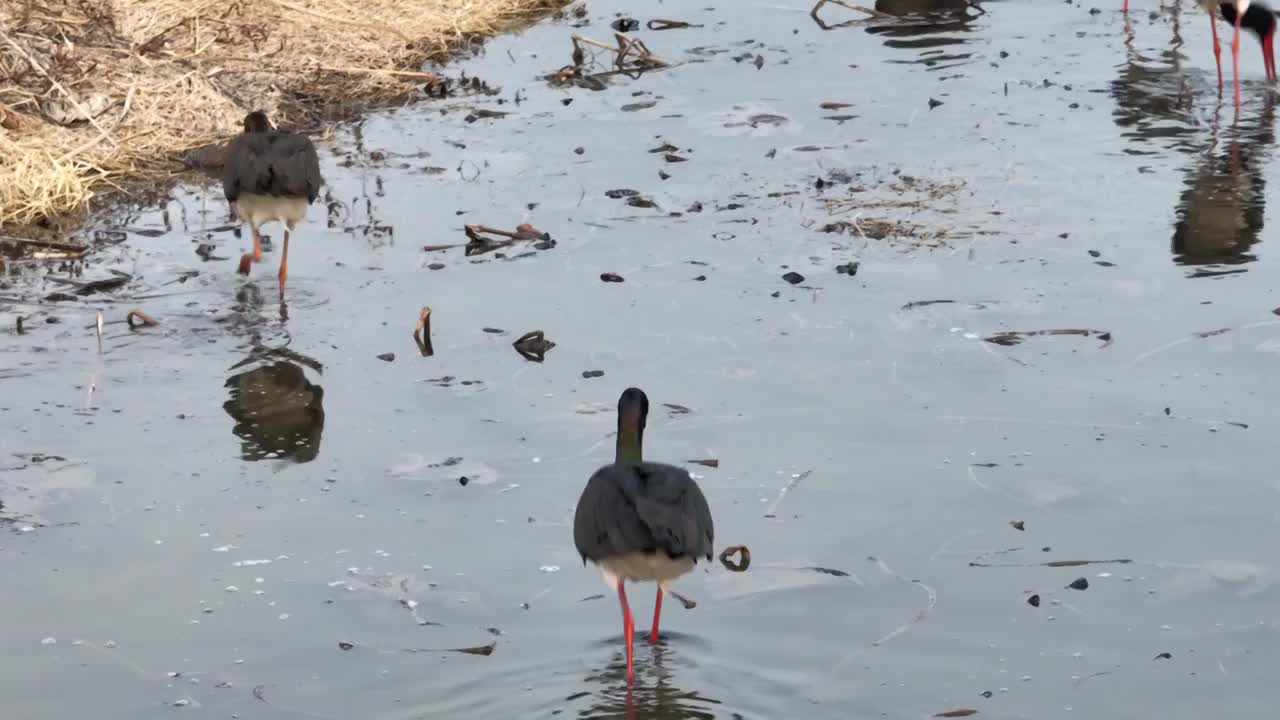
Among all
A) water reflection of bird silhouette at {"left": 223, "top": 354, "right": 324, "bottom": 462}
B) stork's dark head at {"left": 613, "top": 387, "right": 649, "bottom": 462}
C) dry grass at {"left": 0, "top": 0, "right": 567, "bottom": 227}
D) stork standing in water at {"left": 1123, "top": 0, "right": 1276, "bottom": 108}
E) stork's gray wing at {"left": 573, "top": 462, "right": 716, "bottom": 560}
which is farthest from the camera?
stork standing in water at {"left": 1123, "top": 0, "right": 1276, "bottom": 108}

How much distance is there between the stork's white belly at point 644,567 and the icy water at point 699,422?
359mm

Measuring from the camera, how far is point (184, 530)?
7.35 metres

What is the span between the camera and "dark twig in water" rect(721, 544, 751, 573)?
693 centimetres

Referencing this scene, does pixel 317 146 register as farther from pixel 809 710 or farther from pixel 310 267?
pixel 809 710

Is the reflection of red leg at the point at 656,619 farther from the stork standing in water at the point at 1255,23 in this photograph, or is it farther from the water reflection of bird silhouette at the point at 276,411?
the stork standing in water at the point at 1255,23

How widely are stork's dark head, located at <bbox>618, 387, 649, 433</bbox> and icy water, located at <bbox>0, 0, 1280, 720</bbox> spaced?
30.2 inches

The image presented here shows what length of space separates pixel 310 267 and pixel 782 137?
13.1ft

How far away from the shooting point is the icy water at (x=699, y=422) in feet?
20.5

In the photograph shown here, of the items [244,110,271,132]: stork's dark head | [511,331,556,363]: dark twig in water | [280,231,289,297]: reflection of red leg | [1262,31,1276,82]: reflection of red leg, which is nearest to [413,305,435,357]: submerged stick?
[511,331,556,363]: dark twig in water

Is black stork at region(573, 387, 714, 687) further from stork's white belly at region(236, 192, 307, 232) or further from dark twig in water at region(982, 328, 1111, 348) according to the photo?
stork's white belly at region(236, 192, 307, 232)

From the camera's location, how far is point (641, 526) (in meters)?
5.86

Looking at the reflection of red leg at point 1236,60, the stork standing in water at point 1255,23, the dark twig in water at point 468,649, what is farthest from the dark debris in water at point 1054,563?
the stork standing in water at point 1255,23

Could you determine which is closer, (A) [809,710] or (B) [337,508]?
(A) [809,710]

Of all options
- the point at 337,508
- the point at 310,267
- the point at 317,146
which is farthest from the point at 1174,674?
the point at 317,146
